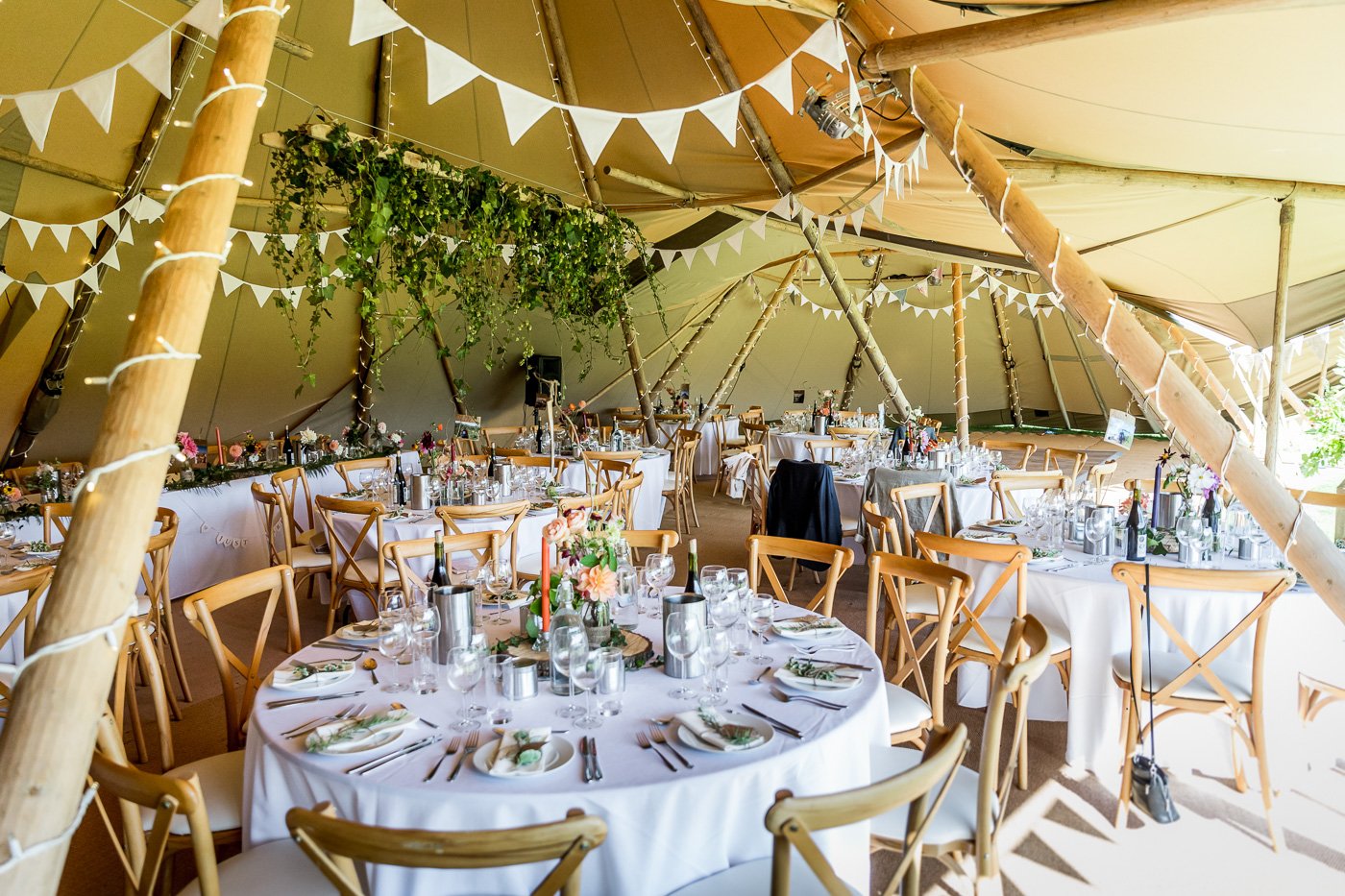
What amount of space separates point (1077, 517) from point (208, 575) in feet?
18.4

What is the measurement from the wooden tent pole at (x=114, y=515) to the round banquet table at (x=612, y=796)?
17.9 inches

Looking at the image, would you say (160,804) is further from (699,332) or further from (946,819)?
(699,332)

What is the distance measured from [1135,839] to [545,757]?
2.25 metres

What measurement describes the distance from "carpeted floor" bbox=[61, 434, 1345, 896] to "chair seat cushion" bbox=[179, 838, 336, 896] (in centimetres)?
105

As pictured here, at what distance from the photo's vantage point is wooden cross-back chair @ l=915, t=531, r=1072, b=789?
3141 mm

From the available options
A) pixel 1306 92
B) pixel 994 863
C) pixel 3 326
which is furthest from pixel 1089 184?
pixel 3 326

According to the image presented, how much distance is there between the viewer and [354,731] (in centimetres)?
185

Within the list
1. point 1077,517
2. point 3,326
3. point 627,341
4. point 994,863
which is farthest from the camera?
point 627,341

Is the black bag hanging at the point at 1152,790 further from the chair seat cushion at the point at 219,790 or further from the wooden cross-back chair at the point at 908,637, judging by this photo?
the chair seat cushion at the point at 219,790

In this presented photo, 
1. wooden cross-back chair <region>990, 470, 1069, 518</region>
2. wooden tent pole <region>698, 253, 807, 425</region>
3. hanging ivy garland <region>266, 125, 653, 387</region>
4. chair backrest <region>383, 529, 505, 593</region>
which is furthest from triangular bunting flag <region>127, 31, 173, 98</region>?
wooden tent pole <region>698, 253, 807, 425</region>

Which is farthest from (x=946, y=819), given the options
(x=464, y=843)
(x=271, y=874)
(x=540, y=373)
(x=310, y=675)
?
(x=540, y=373)

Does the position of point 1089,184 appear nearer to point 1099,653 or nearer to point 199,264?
point 1099,653

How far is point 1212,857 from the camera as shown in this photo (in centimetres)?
266

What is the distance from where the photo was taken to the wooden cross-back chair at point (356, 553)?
429 centimetres
